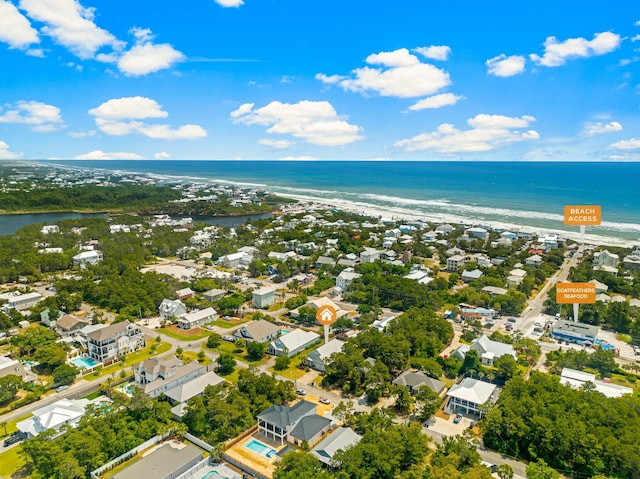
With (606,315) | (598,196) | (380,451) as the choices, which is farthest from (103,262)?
(598,196)

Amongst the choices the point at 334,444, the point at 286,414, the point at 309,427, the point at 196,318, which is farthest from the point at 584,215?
the point at 196,318

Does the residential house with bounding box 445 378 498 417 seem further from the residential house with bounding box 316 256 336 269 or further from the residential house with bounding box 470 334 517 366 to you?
the residential house with bounding box 316 256 336 269

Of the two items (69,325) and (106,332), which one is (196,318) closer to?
(106,332)

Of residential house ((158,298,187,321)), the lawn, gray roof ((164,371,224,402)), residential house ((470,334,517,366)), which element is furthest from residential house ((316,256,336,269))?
the lawn

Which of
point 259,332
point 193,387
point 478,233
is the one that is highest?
point 478,233

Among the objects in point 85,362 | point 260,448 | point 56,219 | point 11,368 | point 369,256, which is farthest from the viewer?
point 56,219

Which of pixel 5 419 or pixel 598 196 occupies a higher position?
pixel 598 196

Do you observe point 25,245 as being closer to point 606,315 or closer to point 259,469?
point 259,469
